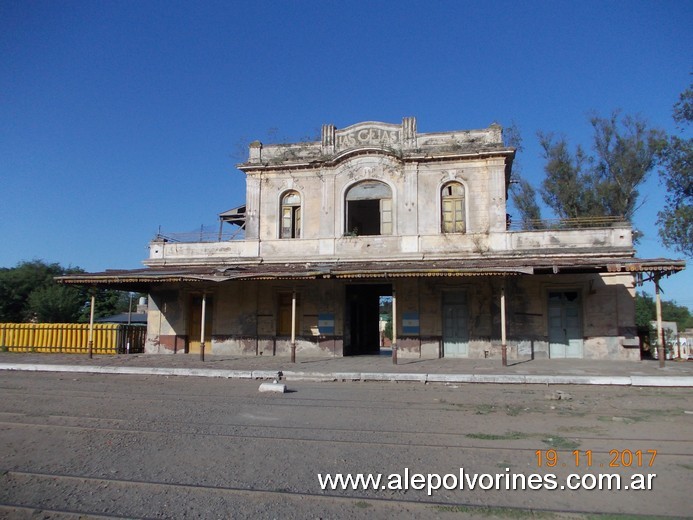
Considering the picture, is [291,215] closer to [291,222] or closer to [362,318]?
[291,222]

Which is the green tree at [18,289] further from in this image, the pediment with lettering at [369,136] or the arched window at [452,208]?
the arched window at [452,208]

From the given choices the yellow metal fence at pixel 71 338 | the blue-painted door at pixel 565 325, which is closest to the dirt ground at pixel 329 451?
the blue-painted door at pixel 565 325

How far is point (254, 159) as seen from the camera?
819 inches

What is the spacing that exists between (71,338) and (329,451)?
19.0 meters

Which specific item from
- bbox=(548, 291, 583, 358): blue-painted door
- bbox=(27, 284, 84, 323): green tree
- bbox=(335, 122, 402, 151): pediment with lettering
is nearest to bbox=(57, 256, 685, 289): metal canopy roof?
bbox=(548, 291, 583, 358): blue-painted door

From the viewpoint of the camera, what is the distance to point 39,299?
142ft

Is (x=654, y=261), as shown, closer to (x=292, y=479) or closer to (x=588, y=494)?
(x=588, y=494)

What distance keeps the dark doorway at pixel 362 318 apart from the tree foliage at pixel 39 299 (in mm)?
29174

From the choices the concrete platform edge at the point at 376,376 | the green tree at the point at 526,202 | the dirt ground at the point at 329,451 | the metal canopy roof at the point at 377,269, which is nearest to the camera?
the dirt ground at the point at 329,451

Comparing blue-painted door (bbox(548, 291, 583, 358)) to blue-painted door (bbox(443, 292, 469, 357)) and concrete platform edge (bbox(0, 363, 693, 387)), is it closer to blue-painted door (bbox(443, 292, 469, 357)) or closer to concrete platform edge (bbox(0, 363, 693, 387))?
blue-painted door (bbox(443, 292, 469, 357))

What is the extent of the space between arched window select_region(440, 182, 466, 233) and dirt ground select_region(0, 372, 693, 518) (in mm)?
9056

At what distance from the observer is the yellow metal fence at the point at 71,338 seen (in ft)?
68.3

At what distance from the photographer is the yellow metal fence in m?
20.8
